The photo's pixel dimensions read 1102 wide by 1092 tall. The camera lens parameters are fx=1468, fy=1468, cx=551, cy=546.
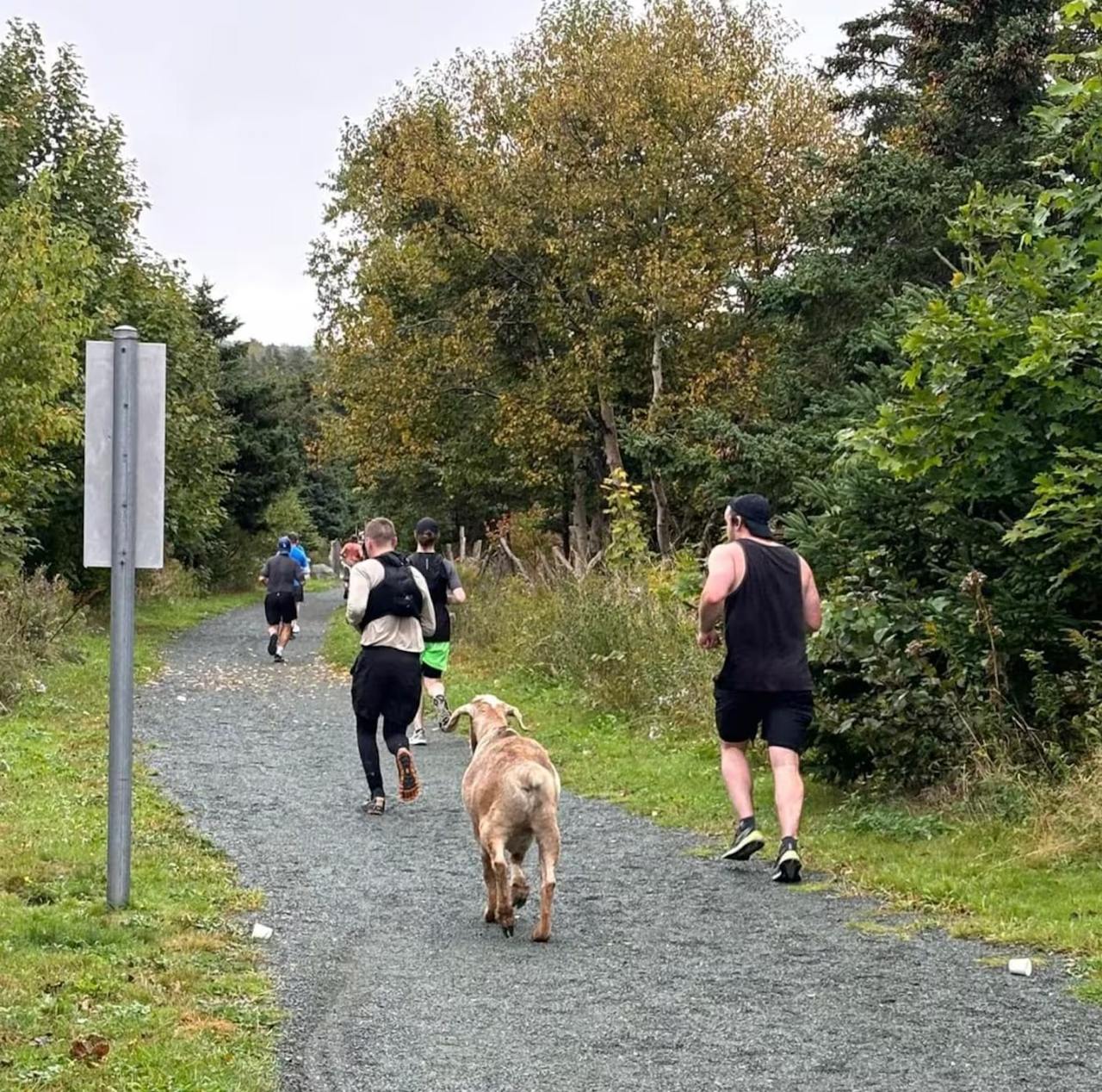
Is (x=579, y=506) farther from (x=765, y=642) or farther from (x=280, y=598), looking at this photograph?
(x=765, y=642)

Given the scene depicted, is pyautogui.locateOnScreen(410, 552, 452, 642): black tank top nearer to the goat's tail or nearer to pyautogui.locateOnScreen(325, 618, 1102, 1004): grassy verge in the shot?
pyautogui.locateOnScreen(325, 618, 1102, 1004): grassy verge

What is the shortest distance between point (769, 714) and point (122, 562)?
11.7ft

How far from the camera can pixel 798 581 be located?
8.09 metres

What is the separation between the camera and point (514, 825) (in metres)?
6.65

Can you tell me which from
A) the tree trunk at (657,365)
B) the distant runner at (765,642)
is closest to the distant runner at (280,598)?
the tree trunk at (657,365)

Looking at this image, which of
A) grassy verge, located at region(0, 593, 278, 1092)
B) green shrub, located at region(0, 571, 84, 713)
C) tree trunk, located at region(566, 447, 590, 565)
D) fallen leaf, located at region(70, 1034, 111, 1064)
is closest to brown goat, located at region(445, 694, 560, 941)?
grassy verge, located at region(0, 593, 278, 1092)

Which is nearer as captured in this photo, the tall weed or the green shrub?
the tall weed

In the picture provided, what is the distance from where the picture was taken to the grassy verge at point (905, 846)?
21.5 ft

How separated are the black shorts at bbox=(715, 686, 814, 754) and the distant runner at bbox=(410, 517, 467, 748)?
6026 mm

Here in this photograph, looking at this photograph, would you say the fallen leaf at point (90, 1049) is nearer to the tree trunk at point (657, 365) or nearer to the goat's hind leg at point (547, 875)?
the goat's hind leg at point (547, 875)

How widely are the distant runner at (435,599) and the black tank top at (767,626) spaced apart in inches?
244

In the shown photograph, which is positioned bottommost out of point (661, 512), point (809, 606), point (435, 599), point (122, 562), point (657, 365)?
point (435, 599)

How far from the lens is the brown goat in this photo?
6.59 meters

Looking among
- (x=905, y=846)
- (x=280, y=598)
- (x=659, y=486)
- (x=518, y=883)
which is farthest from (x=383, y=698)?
(x=659, y=486)
